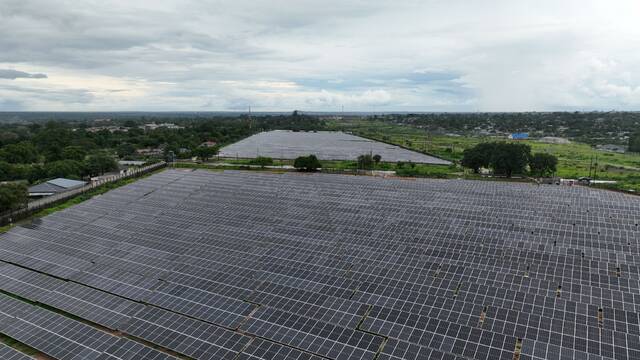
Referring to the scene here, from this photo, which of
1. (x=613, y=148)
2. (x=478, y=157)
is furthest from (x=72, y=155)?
(x=613, y=148)

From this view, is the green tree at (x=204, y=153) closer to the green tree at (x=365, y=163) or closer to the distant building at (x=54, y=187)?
the distant building at (x=54, y=187)

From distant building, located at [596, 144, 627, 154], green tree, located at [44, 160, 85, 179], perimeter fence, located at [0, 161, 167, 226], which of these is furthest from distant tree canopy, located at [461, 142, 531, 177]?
green tree, located at [44, 160, 85, 179]

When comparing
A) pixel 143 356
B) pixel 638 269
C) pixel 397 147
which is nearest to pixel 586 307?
pixel 638 269

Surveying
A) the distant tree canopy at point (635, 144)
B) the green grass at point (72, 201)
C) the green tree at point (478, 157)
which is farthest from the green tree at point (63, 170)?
the distant tree canopy at point (635, 144)

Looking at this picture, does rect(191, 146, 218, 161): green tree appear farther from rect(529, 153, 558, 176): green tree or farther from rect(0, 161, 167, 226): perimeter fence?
rect(529, 153, 558, 176): green tree

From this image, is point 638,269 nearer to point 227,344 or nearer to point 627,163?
point 227,344
